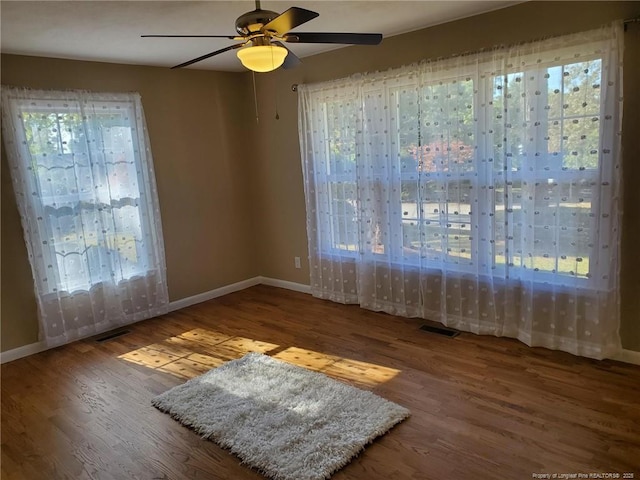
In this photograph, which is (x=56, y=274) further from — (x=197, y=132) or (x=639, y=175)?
(x=639, y=175)

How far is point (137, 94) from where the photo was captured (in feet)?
13.5

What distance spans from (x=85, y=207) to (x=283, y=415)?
2590 mm

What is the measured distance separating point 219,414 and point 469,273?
2.14 m

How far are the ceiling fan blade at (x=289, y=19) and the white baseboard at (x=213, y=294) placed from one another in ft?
10.9

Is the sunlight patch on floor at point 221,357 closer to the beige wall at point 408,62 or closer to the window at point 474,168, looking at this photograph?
the window at point 474,168

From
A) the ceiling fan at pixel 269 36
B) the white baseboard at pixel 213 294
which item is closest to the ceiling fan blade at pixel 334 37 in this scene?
the ceiling fan at pixel 269 36

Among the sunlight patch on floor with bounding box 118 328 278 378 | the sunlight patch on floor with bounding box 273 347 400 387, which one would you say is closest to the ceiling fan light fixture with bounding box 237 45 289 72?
the sunlight patch on floor with bounding box 273 347 400 387

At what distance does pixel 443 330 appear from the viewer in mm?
3639

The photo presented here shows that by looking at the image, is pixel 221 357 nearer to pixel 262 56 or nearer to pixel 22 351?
pixel 22 351

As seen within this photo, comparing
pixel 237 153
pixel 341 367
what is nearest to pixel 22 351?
pixel 341 367

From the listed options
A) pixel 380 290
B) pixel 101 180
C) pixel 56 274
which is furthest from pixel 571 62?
pixel 56 274

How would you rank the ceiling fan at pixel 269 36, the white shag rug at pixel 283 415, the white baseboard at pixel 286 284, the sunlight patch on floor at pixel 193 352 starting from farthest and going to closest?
the white baseboard at pixel 286 284, the sunlight patch on floor at pixel 193 352, the white shag rug at pixel 283 415, the ceiling fan at pixel 269 36

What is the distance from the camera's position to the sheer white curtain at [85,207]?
3.54 metres

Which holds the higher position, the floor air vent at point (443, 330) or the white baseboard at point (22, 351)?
the white baseboard at point (22, 351)
